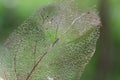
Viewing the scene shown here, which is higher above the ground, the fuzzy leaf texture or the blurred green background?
the fuzzy leaf texture

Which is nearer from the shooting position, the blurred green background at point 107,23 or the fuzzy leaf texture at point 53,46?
the fuzzy leaf texture at point 53,46

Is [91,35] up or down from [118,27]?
up

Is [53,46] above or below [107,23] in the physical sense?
above

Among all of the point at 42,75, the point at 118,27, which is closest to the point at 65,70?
the point at 42,75

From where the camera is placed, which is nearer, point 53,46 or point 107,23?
point 53,46

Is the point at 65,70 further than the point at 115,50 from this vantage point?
No

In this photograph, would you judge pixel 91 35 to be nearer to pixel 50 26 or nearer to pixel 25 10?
pixel 50 26

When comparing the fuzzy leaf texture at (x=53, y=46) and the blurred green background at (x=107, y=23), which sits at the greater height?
the fuzzy leaf texture at (x=53, y=46)

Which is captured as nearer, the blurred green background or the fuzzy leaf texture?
the fuzzy leaf texture
